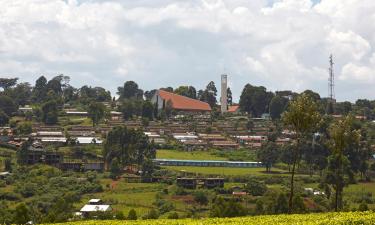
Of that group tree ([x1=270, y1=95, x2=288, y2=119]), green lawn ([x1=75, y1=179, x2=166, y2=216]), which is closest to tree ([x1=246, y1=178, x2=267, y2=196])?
green lawn ([x1=75, y1=179, x2=166, y2=216])

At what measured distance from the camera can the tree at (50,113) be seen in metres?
102

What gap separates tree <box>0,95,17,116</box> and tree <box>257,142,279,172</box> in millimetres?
54436

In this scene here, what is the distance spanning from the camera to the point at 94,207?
171 feet

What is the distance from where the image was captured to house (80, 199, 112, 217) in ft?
164

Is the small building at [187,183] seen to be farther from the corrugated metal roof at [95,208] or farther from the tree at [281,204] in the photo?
the tree at [281,204]

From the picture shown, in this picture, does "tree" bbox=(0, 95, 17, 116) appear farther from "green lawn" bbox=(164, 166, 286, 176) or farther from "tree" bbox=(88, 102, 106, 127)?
"green lawn" bbox=(164, 166, 286, 176)

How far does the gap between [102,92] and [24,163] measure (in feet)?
220

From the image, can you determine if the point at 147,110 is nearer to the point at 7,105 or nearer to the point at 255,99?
the point at 255,99

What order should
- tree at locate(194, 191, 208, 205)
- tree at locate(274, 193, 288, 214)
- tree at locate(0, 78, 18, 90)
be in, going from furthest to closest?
tree at locate(0, 78, 18, 90) < tree at locate(194, 191, 208, 205) < tree at locate(274, 193, 288, 214)

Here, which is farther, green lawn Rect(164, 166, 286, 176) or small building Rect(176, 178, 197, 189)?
green lawn Rect(164, 166, 286, 176)

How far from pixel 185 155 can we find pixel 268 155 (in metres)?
12.4

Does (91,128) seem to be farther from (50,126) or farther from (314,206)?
(314,206)

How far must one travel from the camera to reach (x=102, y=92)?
139m

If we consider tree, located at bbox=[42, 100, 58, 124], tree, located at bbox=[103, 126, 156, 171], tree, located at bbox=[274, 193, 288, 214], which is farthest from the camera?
tree, located at bbox=[42, 100, 58, 124]
